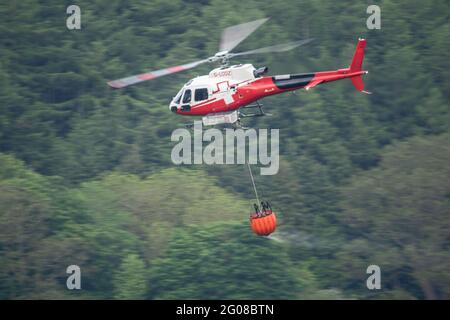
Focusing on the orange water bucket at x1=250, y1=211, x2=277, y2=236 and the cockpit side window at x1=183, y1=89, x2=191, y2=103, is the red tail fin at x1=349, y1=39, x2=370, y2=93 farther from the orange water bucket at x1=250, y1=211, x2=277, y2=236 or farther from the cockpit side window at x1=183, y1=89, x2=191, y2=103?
the cockpit side window at x1=183, y1=89, x2=191, y2=103

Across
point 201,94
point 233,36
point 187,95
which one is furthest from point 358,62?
point 187,95

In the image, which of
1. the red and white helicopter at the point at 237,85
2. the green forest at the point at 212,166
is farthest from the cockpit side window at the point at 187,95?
the green forest at the point at 212,166

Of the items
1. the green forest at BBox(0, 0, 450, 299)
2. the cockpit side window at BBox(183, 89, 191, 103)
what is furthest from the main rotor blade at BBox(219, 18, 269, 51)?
the green forest at BBox(0, 0, 450, 299)

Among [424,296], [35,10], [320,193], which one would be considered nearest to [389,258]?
[424,296]

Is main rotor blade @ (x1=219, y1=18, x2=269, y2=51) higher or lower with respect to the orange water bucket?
higher

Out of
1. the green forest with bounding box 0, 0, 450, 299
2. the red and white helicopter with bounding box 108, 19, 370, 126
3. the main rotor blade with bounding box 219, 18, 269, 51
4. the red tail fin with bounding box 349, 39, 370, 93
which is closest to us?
the red and white helicopter with bounding box 108, 19, 370, 126

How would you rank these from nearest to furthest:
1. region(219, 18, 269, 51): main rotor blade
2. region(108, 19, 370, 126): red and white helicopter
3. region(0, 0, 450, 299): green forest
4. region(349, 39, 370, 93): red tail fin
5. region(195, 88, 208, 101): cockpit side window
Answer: region(108, 19, 370, 126): red and white helicopter < region(349, 39, 370, 93): red tail fin < region(195, 88, 208, 101): cockpit side window < region(219, 18, 269, 51): main rotor blade < region(0, 0, 450, 299): green forest

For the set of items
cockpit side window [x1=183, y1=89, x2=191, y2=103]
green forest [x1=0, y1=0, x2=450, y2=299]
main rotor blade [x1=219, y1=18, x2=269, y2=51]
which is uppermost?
main rotor blade [x1=219, y1=18, x2=269, y2=51]

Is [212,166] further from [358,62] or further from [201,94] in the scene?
[358,62]
